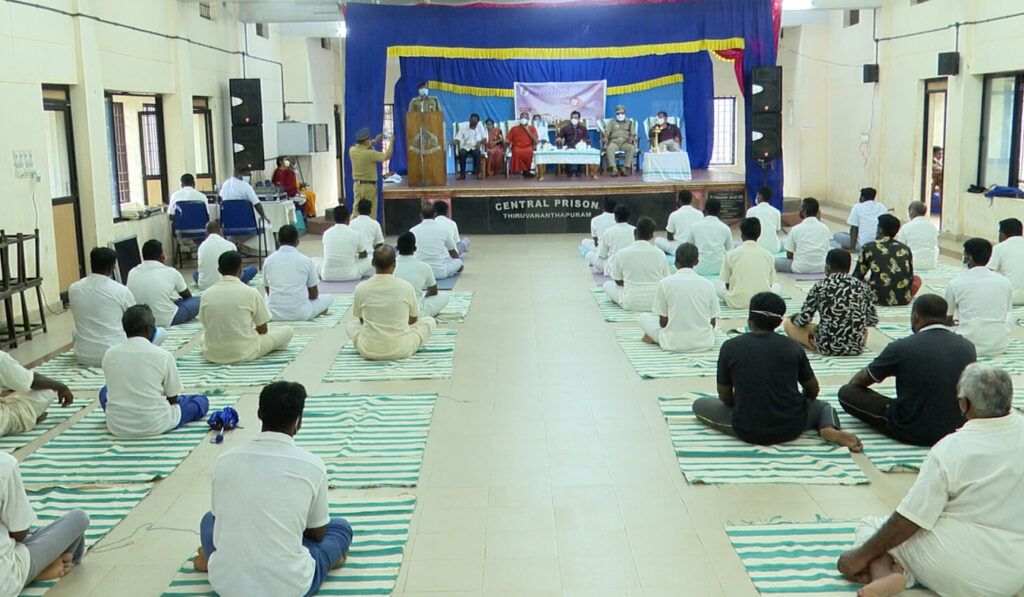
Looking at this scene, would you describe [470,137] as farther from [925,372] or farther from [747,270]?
[925,372]

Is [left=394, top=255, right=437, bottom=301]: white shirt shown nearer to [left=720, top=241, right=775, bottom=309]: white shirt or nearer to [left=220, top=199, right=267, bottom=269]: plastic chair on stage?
[left=720, top=241, right=775, bottom=309]: white shirt

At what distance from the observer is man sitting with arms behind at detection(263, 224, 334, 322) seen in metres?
8.44

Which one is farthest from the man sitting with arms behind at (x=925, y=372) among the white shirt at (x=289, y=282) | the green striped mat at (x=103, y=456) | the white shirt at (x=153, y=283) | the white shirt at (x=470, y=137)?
the white shirt at (x=470, y=137)

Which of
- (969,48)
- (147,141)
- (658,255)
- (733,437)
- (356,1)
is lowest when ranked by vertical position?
(733,437)

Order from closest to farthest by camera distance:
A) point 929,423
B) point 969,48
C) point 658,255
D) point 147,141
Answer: point 929,423 < point 658,255 < point 969,48 < point 147,141

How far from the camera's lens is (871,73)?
50.9 ft

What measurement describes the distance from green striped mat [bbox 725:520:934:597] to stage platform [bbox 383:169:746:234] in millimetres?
10340

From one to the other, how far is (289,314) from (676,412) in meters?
4.07

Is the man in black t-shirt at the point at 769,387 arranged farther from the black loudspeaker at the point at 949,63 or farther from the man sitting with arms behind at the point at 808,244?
the black loudspeaker at the point at 949,63

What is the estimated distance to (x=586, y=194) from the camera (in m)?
14.4

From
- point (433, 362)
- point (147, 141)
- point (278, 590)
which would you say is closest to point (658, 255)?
point (433, 362)

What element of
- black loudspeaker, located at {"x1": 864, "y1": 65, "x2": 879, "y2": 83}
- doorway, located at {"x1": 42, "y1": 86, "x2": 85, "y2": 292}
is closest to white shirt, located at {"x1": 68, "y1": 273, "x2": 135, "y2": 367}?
doorway, located at {"x1": 42, "y1": 86, "x2": 85, "y2": 292}

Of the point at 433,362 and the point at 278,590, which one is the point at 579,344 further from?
the point at 278,590

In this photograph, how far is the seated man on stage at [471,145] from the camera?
1662cm
